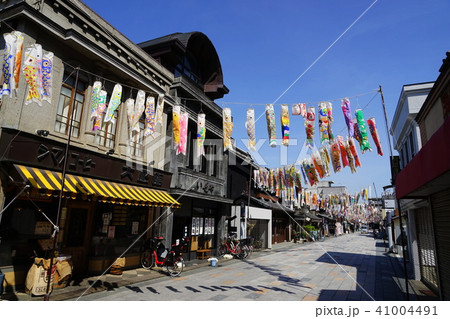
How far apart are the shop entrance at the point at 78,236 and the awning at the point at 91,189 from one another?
1575 mm

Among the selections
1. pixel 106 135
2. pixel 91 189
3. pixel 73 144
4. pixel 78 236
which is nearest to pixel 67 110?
pixel 73 144

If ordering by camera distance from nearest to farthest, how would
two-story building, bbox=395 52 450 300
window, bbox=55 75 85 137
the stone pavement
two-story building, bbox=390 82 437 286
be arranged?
1. two-story building, bbox=395 52 450 300
2. the stone pavement
3. window, bbox=55 75 85 137
4. two-story building, bbox=390 82 437 286

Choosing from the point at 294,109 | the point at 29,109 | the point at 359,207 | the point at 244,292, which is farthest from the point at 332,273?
the point at 359,207

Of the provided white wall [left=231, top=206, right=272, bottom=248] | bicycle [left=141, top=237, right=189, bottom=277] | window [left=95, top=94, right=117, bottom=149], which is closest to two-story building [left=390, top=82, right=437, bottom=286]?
bicycle [left=141, top=237, right=189, bottom=277]

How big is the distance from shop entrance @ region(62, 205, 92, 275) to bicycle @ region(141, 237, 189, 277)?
302 centimetres

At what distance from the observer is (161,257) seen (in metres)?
12.5

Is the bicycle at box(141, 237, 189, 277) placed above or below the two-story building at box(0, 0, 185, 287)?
below

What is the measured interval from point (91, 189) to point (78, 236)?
2635 mm

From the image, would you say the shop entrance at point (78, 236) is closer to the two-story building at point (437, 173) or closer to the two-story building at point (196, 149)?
the two-story building at point (196, 149)

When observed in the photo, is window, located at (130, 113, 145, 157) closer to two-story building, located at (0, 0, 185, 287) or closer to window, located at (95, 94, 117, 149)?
two-story building, located at (0, 0, 185, 287)

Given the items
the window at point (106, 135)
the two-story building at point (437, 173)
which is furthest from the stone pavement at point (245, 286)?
the window at point (106, 135)

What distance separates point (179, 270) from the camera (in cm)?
1223

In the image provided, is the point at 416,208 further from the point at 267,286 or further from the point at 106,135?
the point at 106,135

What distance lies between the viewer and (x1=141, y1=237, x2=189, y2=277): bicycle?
1223 centimetres
